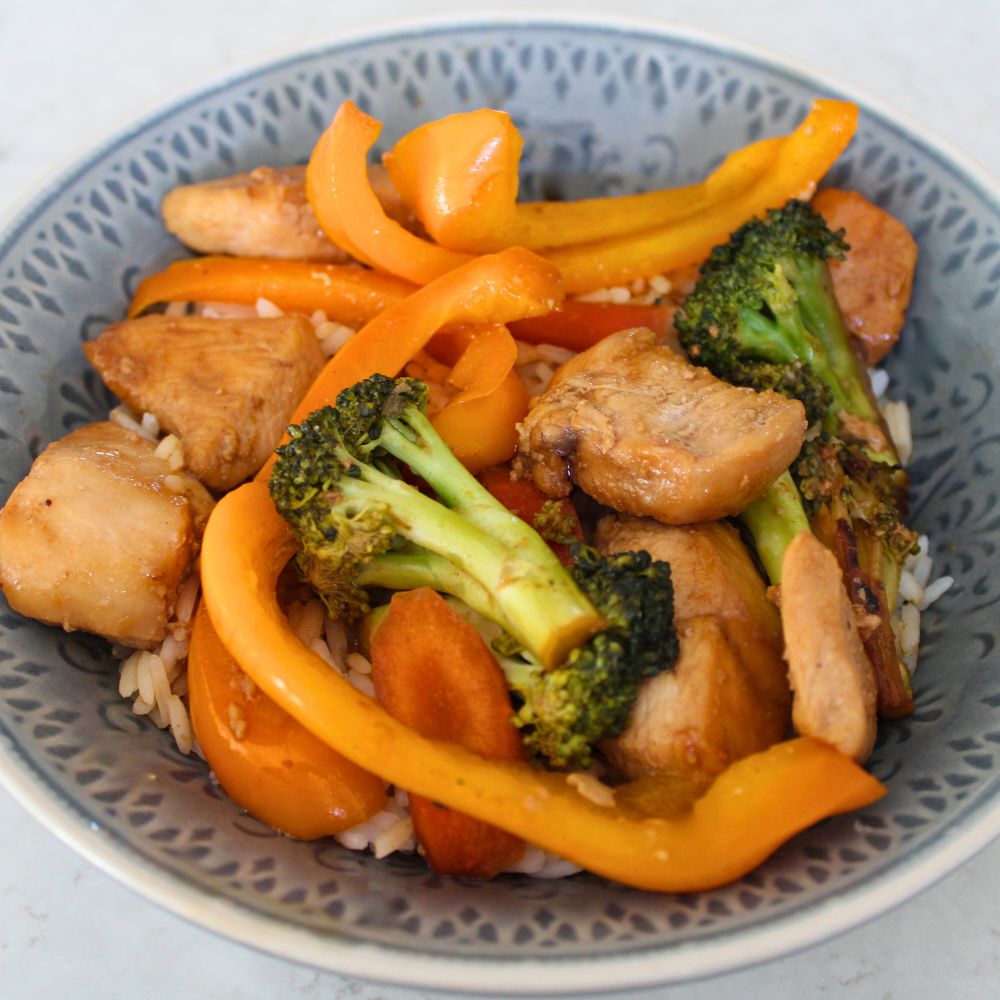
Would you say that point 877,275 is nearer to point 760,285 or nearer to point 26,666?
point 760,285

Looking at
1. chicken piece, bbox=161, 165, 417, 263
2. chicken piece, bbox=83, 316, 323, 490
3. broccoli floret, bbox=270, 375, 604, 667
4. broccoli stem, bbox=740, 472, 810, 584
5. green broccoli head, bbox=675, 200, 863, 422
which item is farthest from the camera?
chicken piece, bbox=161, 165, 417, 263

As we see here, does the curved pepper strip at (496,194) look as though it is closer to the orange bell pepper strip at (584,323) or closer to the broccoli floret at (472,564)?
the orange bell pepper strip at (584,323)

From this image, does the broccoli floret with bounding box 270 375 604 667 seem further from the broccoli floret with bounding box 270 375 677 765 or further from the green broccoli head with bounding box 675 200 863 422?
the green broccoli head with bounding box 675 200 863 422

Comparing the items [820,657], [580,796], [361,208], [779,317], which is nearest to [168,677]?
[580,796]

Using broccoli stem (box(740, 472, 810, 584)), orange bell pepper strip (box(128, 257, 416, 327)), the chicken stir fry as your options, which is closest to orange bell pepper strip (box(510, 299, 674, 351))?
the chicken stir fry

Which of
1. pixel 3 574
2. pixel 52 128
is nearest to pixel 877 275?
pixel 3 574

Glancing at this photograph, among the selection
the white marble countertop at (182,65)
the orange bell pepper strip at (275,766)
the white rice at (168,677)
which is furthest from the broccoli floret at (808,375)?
the white rice at (168,677)
